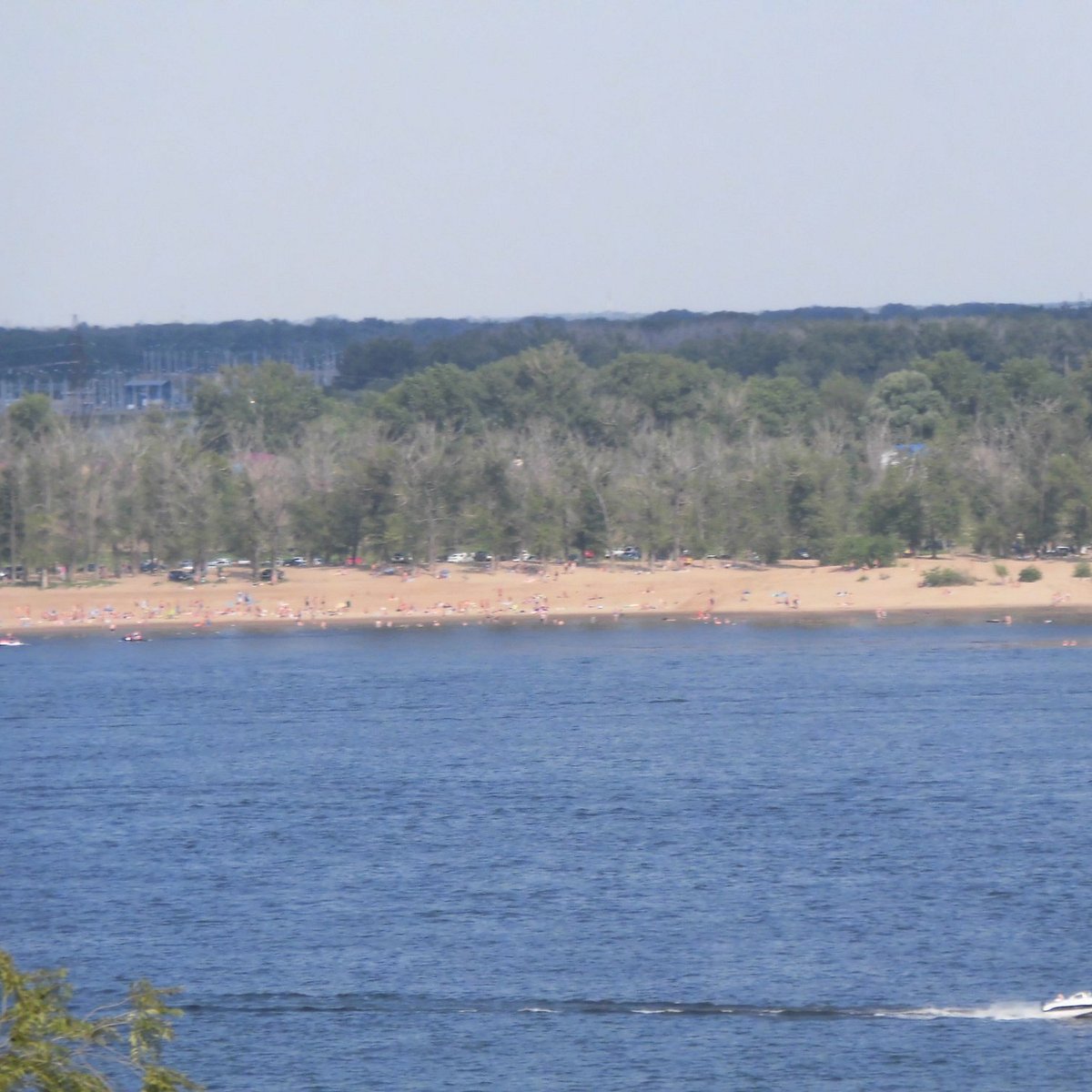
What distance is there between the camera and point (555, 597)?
81062 millimetres

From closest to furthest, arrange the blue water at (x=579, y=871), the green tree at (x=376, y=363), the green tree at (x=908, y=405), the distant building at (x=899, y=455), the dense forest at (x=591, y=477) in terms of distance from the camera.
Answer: the blue water at (x=579, y=871) → the dense forest at (x=591, y=477) → the distant building at (x=899, y=455) → the green tree at (x=908, y=405) → the green tree at (x=376, y=363)

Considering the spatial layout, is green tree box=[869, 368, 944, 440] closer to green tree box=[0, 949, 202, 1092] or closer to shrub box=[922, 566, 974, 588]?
shrub box=[922, 566, 974, 588]

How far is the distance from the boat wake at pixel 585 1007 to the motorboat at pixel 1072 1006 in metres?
0.05

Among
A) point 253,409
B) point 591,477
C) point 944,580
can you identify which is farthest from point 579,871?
point 253,409

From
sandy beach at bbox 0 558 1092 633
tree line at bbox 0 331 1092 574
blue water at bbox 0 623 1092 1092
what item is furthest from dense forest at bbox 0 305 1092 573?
blue water at bbox 0 623 1092 1092

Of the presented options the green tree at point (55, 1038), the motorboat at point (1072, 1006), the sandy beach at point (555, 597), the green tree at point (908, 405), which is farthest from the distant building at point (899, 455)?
the green tree at point (55, 1038)

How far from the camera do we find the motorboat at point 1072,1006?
24094mm

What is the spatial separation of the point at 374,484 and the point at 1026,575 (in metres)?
29.9

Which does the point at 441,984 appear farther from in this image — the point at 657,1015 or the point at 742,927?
the point at 742,927

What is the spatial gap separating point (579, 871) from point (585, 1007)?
8016mm

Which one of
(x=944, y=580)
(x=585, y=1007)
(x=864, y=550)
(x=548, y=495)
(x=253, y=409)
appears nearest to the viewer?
(x=585, y=1007)

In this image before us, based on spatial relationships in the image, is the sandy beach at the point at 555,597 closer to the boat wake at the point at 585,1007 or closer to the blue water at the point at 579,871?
the blue water at the point at 579,871

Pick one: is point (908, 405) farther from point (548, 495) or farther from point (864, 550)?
point (548, 495)

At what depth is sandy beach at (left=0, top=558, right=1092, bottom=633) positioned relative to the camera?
251ft
